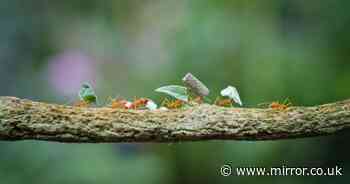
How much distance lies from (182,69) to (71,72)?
472 millimetres

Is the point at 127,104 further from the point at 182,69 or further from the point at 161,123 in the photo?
the point at 182,69

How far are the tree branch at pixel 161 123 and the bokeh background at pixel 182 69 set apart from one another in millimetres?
1224

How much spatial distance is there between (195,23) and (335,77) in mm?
599

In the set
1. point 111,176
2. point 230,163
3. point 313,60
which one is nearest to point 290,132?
point 230,163

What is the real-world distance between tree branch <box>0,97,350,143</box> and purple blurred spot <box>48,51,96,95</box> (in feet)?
5.73

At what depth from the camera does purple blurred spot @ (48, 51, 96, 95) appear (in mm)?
2658

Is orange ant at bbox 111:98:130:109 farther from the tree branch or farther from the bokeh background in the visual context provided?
the bokeh background

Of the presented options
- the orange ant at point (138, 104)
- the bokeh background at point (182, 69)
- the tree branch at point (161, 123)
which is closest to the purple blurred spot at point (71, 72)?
the bokeh background at point (182, 69)

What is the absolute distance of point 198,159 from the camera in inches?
86.1

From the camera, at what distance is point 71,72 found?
8.70 feet

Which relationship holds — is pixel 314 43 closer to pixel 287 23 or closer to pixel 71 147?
pixel 287 23

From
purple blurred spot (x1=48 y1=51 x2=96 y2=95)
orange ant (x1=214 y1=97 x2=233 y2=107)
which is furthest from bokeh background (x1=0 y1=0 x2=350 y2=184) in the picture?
orange ant (x1=214 y1=97 x2=233 y2=107)

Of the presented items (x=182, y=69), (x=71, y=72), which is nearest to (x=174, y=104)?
(x=182, y=69)

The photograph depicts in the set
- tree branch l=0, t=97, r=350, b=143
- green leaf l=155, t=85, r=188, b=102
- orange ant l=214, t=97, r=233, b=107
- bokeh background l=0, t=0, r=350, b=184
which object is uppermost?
bokeh background l=0, t=0, r=350, b=184
